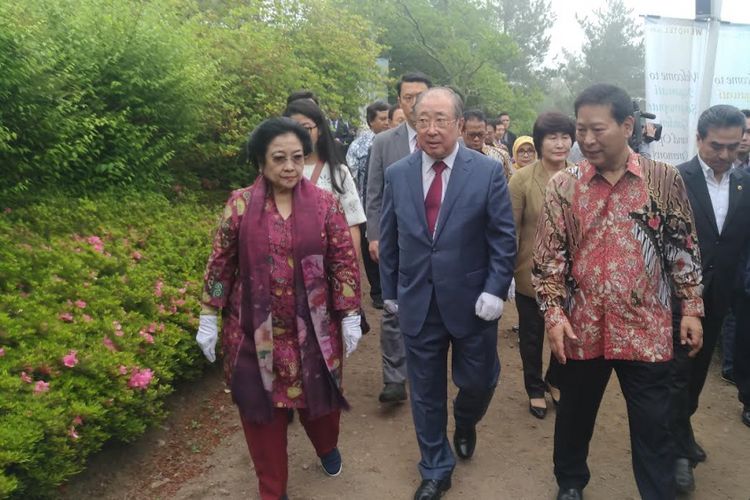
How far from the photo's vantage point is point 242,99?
305 inches

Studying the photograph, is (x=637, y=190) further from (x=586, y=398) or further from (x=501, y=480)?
(x=501, y=480)

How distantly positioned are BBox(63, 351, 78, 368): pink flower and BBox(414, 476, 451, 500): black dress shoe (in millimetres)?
1876

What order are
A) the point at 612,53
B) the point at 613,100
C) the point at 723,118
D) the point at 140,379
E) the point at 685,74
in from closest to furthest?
the point at 613,100
the point at 723,118
the point at 140,379
the point at 685,74
the point at 612,53

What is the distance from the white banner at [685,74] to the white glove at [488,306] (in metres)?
3.57

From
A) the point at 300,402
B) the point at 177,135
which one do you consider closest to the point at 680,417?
the point at 300,402

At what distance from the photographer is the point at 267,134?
10.3ft

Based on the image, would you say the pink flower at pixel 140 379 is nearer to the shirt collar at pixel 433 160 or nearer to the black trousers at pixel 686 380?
the shirt collar at pixel 433 160

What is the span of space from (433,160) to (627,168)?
97cm

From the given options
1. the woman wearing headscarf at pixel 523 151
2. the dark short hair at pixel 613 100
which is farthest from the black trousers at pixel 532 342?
the woman wearing headscarf at pixel 523 151

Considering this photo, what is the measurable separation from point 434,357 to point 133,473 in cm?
185

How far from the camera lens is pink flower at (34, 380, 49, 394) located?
3023 millimetres

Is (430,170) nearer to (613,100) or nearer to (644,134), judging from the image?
(613,100)

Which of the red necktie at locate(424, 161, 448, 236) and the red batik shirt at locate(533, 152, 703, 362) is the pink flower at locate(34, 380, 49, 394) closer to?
the red necktie at locate(424, 161, 448, 236)

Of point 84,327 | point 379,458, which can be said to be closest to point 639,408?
point 379,458
